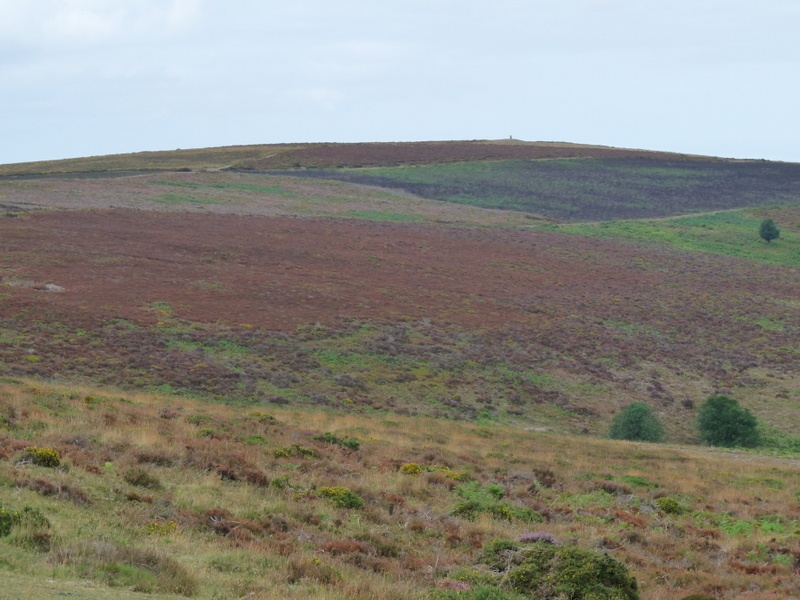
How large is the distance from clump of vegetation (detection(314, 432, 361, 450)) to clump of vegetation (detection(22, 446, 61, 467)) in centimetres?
846

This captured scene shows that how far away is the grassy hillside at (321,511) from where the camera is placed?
1052 cm

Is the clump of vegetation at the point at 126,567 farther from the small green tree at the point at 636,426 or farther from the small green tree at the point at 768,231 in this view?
the small green tree at the point at 768,231

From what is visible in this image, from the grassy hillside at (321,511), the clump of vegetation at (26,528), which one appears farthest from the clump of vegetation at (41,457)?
the clump of vegetation at (26,528)

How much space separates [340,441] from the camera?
22250 millimetres

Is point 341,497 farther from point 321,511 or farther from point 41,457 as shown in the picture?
point 41,457

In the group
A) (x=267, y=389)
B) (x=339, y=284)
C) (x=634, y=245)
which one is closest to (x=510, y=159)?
(x=634, y=245)

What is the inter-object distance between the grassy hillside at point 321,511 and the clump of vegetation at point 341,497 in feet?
0.09

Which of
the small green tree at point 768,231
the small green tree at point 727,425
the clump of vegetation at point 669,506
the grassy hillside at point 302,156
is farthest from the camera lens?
the grassy hillside at point 302,156

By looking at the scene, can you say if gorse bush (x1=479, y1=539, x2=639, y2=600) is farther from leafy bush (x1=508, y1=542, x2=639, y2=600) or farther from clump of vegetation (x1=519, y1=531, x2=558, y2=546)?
clump of vegetation (x1=519, y1=531, x2=558, y2=546)

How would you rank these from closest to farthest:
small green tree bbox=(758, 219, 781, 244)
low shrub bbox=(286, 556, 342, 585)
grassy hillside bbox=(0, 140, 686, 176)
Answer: low shrub bbox=(286, 556, 342, 585) → small green tree bbox=(758, 219, 781, 244) → grassy hillside bbox=(0, 140, 686, 176)

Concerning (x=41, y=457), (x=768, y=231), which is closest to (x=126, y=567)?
(x=41, y=457)

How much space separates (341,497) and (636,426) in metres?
25.6

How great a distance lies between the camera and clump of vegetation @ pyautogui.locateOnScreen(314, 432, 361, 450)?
22047 mm

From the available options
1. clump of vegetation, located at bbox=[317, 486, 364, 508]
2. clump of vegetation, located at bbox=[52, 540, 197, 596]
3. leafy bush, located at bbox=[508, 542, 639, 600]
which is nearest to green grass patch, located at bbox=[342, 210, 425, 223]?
clump of vegetation, located at bbox=[317, 486, 364, 508]
